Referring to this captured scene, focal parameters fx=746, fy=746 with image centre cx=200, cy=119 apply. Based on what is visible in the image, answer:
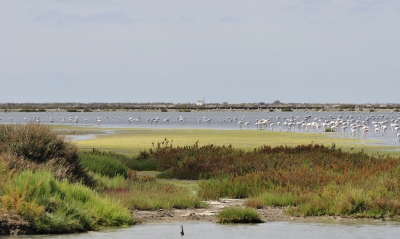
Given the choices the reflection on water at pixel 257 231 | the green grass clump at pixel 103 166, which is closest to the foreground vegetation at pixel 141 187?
the green grass clump at pixel 103 166

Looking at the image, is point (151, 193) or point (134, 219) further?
point (151, 193)

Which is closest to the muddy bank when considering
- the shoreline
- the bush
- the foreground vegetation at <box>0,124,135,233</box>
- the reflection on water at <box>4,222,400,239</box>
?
the shoreline

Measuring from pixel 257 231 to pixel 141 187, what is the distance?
206 inches

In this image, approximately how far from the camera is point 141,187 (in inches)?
748

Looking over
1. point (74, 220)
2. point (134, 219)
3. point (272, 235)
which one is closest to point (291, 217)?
point (272, 235)

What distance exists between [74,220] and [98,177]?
217 inches

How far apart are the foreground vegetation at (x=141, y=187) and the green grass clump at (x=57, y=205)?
0.02m

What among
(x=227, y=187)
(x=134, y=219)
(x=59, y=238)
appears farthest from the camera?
(x=227, y=187)

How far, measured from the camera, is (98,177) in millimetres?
19656

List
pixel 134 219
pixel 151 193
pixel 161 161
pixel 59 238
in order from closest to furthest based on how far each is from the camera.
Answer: pixel 59 238, pixel 134 219, pixel 151 193, pixel 161 161

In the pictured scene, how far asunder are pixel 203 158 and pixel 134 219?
9.26 m

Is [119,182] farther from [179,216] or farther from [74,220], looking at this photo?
[74,220]

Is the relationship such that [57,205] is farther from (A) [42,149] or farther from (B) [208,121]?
(B) [208,121]

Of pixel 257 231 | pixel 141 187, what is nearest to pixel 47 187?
pixel 257 231
